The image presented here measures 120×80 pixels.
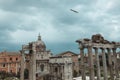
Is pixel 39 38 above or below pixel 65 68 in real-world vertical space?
above

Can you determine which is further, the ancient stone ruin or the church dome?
the church dome

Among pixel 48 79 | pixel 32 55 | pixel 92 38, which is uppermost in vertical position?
pixel 92 38

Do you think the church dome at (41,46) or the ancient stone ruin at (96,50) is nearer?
the ancient stone ruin at (96,50)

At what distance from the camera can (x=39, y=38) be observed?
110 m

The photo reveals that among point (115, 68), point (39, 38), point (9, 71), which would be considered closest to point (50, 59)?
point (39, 38)

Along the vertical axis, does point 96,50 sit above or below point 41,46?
below

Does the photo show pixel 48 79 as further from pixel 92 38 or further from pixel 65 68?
pixel 92 38

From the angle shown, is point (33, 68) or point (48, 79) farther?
point (48, 79)

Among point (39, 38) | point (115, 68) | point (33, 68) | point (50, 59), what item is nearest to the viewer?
point (33, 68)

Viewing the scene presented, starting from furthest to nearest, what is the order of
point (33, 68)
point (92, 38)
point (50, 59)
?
1. point (50, 59)
2. point (92, 38)
3. point (33, 68)

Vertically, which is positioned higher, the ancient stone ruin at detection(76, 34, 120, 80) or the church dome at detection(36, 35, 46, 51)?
the church dome at detection(36, 35, 46, 51)

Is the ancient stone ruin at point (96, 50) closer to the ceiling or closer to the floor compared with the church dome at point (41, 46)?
closer to the floor

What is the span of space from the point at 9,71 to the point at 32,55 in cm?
6947

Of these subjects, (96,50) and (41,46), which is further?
(41,46)
